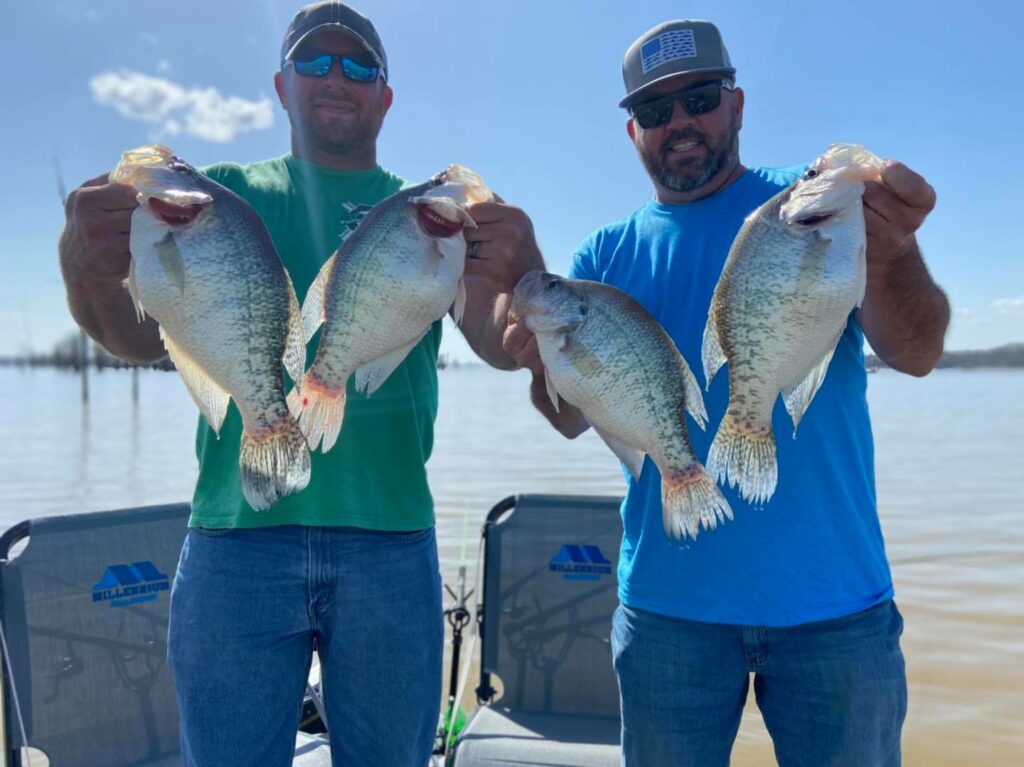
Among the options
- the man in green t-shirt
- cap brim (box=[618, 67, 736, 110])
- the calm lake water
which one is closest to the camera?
the man in green t-shirt

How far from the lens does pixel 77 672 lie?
143 inches

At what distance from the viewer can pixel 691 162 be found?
2980 mm

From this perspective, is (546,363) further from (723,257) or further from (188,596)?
(188,596)

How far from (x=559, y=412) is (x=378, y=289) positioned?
0.87 meters

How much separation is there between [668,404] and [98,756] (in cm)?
320

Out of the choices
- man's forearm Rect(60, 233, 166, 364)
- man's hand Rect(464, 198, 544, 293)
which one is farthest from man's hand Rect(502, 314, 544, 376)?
man's forearm Rect(60, 233, 166, 364)

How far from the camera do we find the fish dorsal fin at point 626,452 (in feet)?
8.29

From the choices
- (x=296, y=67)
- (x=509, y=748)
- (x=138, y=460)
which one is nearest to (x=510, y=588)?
(x=509, y=748)

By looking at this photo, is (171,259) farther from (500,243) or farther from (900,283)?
(900,283)

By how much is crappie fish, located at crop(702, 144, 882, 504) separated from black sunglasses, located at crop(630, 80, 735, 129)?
2.81 feet

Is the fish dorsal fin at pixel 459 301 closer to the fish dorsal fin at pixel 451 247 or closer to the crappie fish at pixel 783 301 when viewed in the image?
the fish dorsal fin at pixel 451 247

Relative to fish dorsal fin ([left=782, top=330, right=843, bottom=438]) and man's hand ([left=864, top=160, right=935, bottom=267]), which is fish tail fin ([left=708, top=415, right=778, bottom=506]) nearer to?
fish dorsal fin ([left=782, top=330, right=843, bottom=438])

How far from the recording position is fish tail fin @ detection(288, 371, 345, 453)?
232 cm

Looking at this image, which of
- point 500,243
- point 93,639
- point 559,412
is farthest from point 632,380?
point 93,639
